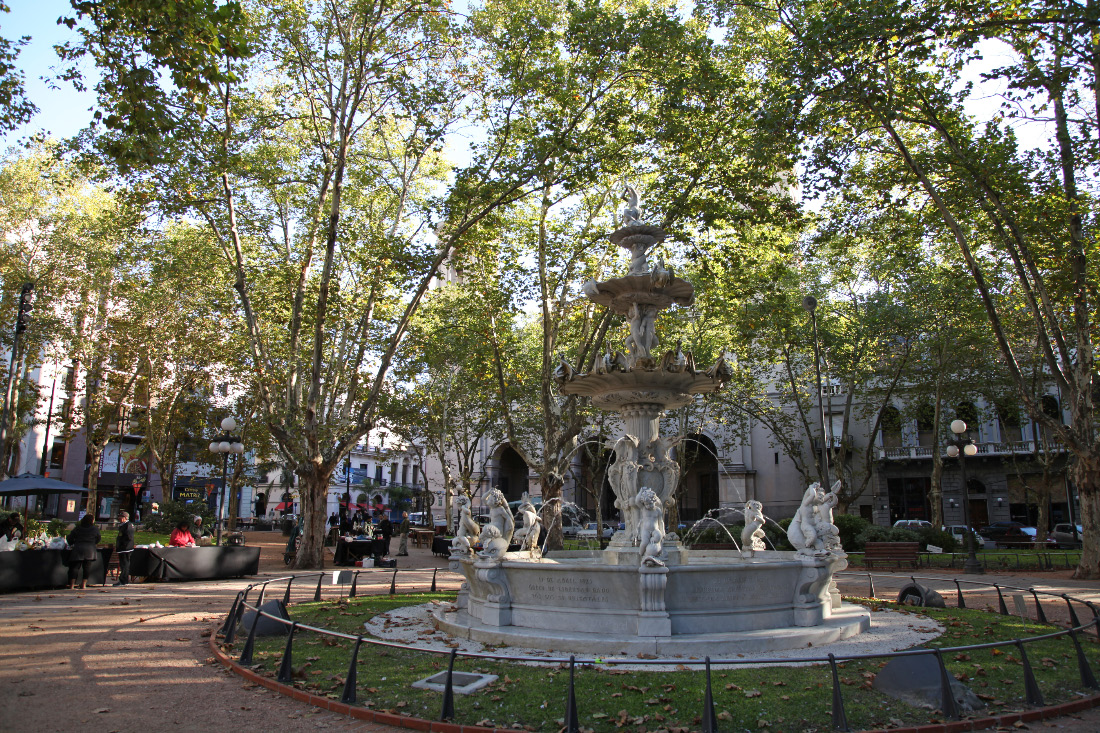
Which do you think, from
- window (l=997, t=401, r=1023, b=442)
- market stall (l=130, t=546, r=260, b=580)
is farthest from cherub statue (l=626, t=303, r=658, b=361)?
window (l=997, t=401, r=1023, b=442)

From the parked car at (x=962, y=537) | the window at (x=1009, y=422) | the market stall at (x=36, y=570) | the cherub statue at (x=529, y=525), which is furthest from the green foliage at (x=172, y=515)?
the window at (x=1009, y=422)

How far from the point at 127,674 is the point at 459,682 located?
3737 millimetres

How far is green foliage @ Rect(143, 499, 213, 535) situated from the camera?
28.5 metres

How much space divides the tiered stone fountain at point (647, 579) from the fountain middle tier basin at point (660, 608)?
1cm

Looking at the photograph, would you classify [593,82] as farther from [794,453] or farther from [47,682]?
[794,453]

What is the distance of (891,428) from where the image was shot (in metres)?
40.4

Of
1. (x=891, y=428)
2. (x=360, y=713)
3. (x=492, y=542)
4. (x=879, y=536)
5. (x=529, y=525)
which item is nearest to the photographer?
(x=360, y=713)

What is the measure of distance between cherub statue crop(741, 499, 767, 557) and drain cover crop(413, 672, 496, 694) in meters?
5.77

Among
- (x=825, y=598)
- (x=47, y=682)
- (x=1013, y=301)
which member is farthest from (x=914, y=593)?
(x=1013, y=301)

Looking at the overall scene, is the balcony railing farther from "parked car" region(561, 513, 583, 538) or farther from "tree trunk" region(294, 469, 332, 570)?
"tree trunk" region(294, 469, 332, 570)

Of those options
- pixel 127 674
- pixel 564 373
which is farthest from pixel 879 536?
pixel 127 674

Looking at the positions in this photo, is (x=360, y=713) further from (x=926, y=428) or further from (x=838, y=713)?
(x=926, y=428)

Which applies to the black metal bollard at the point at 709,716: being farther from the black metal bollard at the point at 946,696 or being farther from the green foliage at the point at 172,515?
the green foliage at the point at 172,515

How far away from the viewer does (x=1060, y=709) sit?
6195 millimetres
